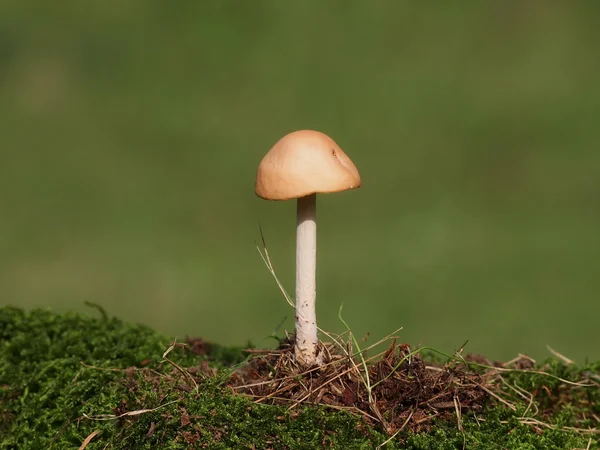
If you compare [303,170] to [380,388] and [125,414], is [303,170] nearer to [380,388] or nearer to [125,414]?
[380,388]

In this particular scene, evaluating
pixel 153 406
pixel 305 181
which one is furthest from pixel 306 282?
pixel 153 406

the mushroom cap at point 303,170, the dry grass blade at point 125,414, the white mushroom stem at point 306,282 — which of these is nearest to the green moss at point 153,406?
the dry grass blade at point 125,414

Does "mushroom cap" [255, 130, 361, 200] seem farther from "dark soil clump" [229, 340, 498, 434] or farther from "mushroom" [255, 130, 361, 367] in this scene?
"dark soil clump" [229, 340, 498, 434]

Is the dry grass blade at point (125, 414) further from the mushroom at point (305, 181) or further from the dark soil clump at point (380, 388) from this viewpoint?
the mushroom at point (305, 181)

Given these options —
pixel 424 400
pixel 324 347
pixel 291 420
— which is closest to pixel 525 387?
pixel 424 400

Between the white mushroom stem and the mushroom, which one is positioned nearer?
the mushroom

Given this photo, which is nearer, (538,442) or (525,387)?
(538,442)

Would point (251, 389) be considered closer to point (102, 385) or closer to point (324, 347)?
point (324, 347)

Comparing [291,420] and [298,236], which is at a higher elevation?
[298,236]

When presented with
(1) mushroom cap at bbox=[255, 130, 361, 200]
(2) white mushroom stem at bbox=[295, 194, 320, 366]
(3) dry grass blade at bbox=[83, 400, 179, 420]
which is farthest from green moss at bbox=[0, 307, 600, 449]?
(1) mushroom cap at bbox=[255, 130, 361, 200]
